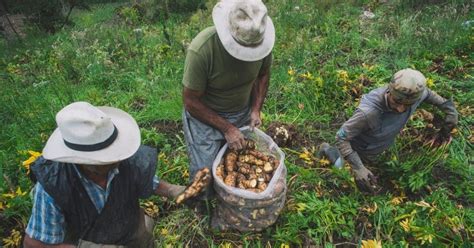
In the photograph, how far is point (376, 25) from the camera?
5.34m

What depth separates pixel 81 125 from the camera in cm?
154

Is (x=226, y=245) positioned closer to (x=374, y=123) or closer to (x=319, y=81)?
(x=374, y=123)

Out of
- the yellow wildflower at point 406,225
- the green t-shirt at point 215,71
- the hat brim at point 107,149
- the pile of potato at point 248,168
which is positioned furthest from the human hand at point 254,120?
the yellow wildflower at point 406,225

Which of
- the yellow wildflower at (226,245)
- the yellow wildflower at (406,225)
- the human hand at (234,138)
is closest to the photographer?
the yellow wildflower at (406,225)

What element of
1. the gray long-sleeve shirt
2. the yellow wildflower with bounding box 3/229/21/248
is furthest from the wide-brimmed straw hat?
the yellow wildflower with bounding box 3/229/21/248

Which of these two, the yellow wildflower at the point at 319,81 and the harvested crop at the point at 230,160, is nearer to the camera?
the harvested crop at the point at 230,160

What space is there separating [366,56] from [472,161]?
2000mm

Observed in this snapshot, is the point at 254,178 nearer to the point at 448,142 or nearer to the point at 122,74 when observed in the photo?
the point at 448,142

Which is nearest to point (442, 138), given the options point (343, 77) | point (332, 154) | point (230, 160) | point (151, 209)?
point (332, 154)

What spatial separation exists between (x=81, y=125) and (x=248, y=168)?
121cm

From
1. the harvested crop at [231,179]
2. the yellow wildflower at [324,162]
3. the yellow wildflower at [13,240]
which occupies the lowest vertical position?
the yellow wildflower at [13,240]

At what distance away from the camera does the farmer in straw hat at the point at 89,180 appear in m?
1.56

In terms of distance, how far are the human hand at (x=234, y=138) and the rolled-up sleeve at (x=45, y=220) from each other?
1152mm

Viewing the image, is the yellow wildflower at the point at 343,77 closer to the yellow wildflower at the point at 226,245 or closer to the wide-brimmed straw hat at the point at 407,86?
the wide-brimmed straw hat at the point at 407,86
